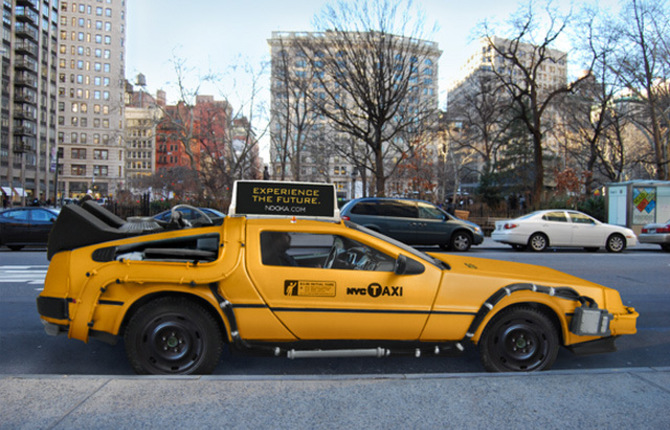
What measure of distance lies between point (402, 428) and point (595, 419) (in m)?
1.31

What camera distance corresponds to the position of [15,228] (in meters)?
15.7

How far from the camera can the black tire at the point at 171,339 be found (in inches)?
159

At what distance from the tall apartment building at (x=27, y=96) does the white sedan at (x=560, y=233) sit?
6906 centimetres

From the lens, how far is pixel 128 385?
3531 millimetres

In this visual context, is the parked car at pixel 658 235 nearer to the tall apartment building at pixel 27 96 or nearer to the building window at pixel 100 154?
the tall apartment building at pixel 27 96

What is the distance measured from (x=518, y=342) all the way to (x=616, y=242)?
14.4 meters

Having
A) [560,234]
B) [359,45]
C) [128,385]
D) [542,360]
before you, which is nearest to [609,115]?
[359,45]

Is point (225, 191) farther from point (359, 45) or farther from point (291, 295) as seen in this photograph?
point (291, 295)

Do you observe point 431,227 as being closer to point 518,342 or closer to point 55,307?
point 518,342

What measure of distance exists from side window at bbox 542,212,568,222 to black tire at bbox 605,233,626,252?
62.0 inches

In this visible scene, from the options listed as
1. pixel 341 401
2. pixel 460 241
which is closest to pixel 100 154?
pixel 460 241

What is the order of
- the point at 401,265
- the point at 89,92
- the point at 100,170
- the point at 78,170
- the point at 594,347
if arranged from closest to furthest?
the point at 401,265 → the point at 594,347 → the point at 89,92 → the point at 78,170 → the point at 100,170

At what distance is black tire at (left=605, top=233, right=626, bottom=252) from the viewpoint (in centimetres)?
1628

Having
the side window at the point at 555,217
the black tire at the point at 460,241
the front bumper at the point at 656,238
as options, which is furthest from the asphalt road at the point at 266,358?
the front bumper at the point at 656,238
